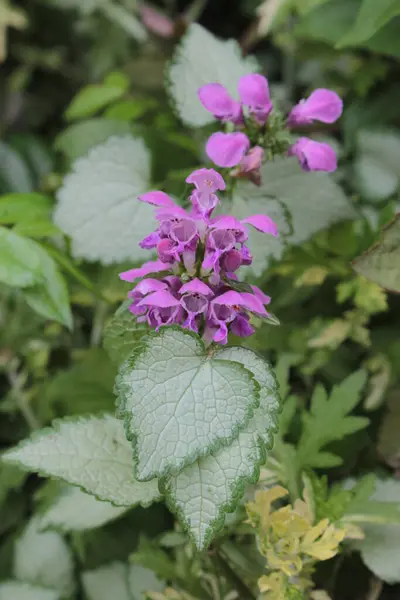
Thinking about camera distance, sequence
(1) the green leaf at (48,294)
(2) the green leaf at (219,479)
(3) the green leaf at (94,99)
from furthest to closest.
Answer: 1. (3) the green leaf at (94,99)
2. (1) the green leaf at (48,294)
3. (2) the green leaf at (219,479)

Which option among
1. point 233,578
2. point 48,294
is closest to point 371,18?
point 48,294

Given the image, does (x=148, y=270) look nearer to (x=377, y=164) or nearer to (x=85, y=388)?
(x=85, y=388)

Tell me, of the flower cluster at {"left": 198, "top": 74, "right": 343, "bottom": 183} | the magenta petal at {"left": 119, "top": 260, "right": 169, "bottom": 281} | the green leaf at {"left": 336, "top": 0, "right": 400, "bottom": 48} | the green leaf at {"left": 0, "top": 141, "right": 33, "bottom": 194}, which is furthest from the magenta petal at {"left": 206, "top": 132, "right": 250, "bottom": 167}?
the green leaf at {"left": 0, "top": 141, "right": 33, "bottom": 194}

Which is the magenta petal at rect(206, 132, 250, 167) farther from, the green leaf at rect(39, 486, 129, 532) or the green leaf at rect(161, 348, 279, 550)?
the green leaf at rect(39, 486, 129, 532)

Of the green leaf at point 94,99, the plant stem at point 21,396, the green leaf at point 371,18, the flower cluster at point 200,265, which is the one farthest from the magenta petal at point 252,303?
the green leaf at point 94,99

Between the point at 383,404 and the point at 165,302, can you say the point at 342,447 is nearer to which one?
the point at 383,404

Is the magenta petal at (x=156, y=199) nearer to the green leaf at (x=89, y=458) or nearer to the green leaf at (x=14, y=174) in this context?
the green leaf at (x=89, y=458)
